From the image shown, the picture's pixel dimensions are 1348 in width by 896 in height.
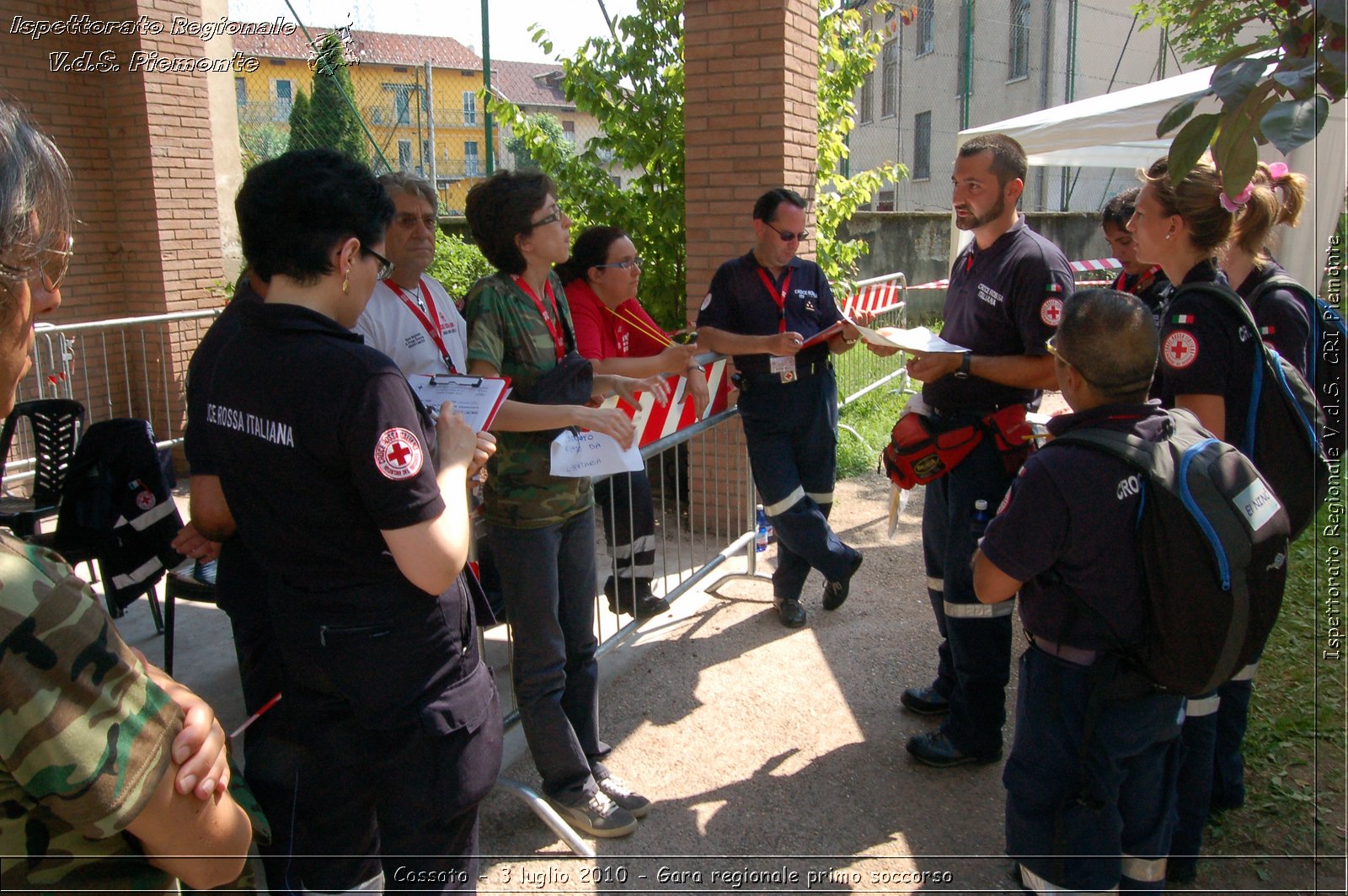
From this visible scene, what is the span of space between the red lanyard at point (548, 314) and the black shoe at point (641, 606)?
167cm

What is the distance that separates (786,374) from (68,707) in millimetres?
3730

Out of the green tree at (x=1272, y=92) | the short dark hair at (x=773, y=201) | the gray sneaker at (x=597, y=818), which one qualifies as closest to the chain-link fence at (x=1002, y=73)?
the short dark hair at (x=773, y=201)

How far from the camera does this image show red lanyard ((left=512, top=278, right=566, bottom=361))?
2.90m

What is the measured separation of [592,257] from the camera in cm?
378

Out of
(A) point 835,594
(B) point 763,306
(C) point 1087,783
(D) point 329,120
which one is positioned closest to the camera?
(C) point 1087,783

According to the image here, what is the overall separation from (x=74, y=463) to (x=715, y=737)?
2.96 meters

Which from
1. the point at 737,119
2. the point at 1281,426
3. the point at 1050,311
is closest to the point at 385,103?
the point at 737,119

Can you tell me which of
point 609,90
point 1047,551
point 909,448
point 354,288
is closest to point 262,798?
point 354,288

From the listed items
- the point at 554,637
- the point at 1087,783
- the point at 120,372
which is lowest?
the point at 1087,783

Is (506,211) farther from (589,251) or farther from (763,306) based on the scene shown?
(763,306)

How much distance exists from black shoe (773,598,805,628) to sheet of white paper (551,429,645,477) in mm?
2005

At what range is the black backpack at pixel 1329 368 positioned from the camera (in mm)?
3047

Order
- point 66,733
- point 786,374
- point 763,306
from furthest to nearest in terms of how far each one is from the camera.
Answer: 1. point 763,306
2. point 786,374
3. point 66,733

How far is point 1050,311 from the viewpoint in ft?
10.5
